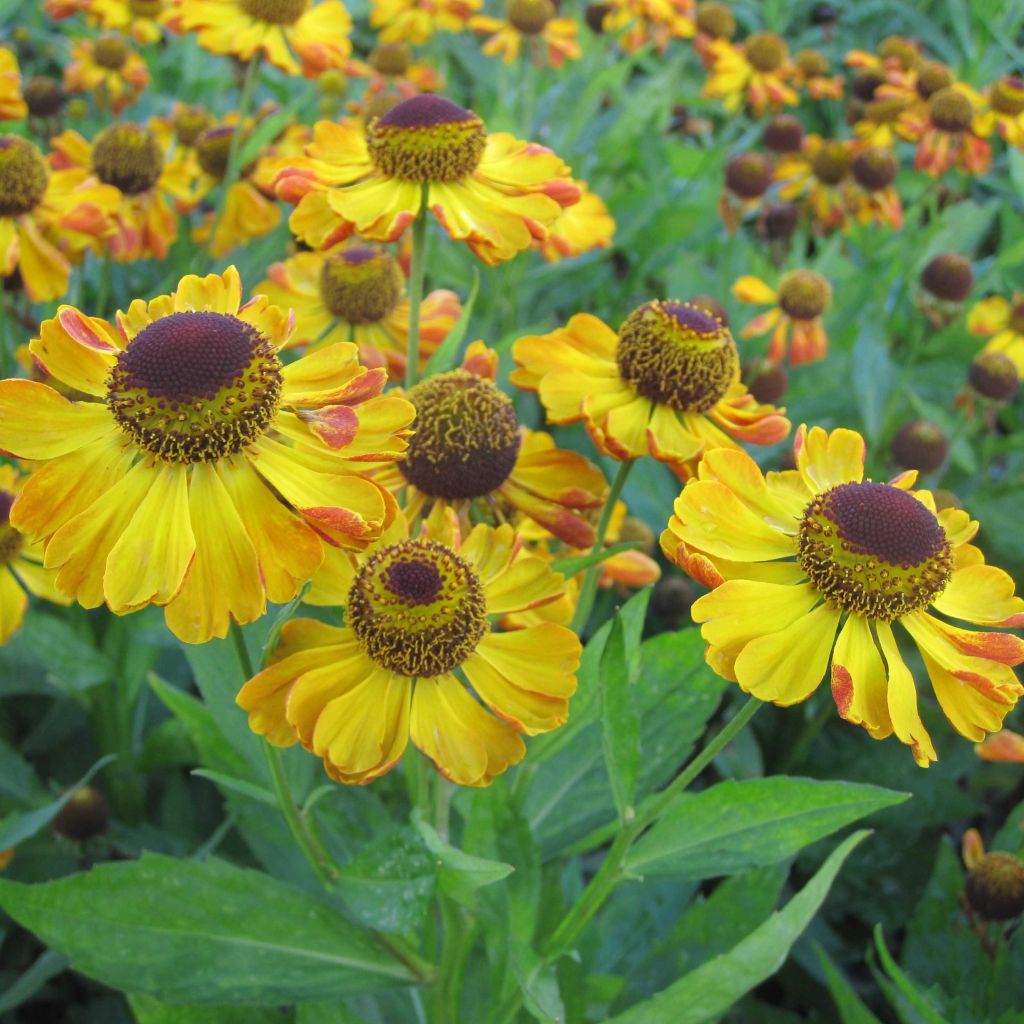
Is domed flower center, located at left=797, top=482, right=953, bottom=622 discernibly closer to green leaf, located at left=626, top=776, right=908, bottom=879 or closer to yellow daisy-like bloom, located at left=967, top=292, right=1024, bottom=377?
green leaf, located at left=626, top=776, right=908, bottom=879

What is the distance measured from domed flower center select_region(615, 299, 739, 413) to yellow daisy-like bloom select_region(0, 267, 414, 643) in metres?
0.32

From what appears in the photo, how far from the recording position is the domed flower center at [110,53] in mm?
2385

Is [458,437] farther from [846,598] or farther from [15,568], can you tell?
[15,568]

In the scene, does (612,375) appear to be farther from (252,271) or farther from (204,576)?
(252,271)

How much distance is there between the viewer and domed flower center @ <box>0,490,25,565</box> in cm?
125

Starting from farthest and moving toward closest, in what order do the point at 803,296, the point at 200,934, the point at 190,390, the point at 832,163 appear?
the point at 832,163, the point at 803,296, the point at 200,934, the point at 190,390

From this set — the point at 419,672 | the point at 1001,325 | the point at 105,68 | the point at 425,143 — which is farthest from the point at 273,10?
the point at 1001,325

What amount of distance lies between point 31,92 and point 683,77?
2.21 m

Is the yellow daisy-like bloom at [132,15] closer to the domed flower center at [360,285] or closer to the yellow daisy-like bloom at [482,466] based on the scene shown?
the domed flower center at [360,285]

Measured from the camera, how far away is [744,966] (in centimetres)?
85

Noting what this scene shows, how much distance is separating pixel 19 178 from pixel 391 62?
57.7 inches

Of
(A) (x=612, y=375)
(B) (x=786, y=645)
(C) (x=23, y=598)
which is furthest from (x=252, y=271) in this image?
(B) (x=786, y=645)

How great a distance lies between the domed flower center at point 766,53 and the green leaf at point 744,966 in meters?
2.52

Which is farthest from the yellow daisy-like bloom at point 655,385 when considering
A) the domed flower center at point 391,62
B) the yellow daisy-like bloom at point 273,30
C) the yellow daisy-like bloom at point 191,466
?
the domed flower center at point 391,62
